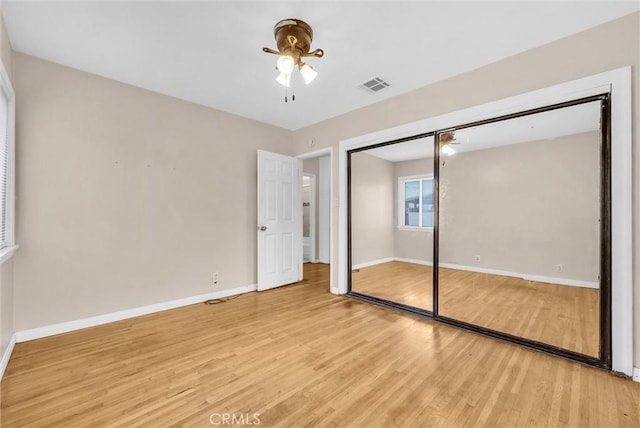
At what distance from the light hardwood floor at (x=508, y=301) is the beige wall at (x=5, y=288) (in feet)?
12.0

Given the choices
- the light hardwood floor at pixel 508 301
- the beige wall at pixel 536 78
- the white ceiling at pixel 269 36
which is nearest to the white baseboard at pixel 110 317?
the light hardwood floor at pixel 508 301

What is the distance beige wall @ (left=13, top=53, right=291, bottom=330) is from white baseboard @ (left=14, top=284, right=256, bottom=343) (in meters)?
0.06

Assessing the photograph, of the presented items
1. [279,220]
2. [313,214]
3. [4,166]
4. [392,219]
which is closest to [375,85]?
[279,220]

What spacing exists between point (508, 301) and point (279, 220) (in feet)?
11.2

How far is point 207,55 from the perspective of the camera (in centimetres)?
249

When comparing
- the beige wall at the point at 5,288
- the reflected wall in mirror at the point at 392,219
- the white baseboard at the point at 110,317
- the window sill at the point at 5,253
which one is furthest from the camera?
the reflected wall in mirror at the point at 392,219

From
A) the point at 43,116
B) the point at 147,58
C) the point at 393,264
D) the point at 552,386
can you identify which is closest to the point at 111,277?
the point at 43,116

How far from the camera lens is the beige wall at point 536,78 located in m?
1.92

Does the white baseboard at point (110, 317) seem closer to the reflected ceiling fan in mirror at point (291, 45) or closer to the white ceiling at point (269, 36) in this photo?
the white ceiling at point (269, 36)

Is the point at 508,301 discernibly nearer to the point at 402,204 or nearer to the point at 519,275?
the point at 519,275

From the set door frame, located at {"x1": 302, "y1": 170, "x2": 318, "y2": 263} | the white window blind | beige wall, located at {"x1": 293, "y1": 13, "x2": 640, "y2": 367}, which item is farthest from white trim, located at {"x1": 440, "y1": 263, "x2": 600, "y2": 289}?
the white window blind

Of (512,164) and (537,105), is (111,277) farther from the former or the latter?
(512,164)

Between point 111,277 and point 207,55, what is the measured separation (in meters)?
2.58

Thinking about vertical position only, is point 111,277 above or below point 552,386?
above
